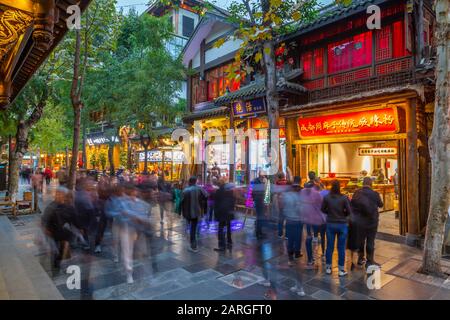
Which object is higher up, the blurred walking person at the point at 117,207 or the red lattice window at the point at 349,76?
the red lattice window at the point at 349,76

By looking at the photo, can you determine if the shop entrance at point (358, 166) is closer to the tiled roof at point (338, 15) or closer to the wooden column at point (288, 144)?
the wooden column at point (288, 144)

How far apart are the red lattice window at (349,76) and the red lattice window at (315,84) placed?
391 mm

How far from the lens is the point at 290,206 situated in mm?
6859

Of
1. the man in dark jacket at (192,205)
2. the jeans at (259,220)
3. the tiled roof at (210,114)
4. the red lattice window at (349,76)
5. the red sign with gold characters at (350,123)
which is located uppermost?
the red lattice window at (349,76)

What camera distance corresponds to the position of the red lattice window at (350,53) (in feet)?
35.8

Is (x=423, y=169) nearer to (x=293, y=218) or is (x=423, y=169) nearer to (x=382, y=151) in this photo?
(x=382, y=151)

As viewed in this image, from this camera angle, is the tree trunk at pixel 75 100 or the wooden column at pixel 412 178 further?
the tree trunk at pixel 75 100

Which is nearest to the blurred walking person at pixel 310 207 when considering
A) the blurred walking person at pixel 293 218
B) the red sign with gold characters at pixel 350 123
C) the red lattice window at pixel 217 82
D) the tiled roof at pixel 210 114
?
the blurred walking person at pixel 293 218

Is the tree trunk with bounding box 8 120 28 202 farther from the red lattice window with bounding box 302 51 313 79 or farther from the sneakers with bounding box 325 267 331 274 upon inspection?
the sneakers with bounding box 325 267 331 274

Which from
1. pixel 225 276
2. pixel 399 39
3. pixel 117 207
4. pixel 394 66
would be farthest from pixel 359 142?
pixel 117 207

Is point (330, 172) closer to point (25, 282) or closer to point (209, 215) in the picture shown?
point (209, 215)

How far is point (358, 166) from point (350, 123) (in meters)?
6.69
